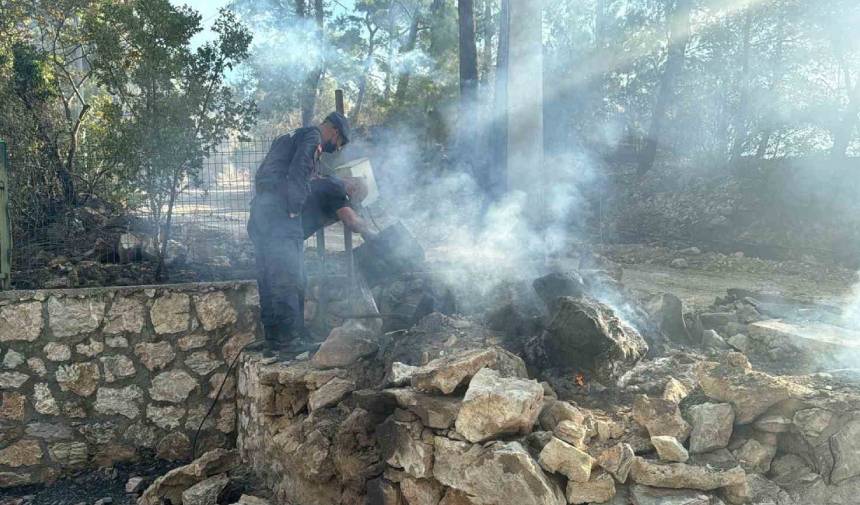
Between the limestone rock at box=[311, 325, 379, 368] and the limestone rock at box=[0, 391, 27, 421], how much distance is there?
2682 mm

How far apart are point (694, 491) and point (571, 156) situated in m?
17.3

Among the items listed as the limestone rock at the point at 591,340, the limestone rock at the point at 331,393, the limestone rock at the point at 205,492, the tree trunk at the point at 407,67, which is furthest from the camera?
the tree trunk at the point at 407,67

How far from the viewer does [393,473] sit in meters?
3.33

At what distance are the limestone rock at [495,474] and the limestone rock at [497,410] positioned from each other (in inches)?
3.1

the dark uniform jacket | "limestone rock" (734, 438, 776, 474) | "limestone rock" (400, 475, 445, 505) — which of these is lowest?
"limestone rock" (400, 475, 445, 505)

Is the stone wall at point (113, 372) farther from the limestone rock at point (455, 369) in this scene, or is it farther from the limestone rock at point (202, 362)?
the limestone rock at point (455, 369)

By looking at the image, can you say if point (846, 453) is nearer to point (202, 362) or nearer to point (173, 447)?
point (202, 362)

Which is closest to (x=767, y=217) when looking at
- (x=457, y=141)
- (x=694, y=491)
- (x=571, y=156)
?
(x=571, y=156)

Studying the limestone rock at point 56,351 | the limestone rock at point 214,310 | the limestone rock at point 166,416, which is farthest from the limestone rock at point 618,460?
the limestone rock at point 56,351

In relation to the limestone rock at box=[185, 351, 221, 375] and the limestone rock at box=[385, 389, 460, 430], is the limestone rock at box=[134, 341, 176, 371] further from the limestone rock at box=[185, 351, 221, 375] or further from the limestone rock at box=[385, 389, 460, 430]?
the limestone rock at box=[385, 389, 460, 430]

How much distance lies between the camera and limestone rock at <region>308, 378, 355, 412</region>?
3.89 metres

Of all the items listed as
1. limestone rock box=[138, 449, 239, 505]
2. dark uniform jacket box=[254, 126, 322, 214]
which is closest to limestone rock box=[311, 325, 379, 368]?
dark uniform jacket box=[254, 126, 322, 214]

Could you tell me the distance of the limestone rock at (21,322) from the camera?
189 inches

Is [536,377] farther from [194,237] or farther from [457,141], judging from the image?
[457,141]
